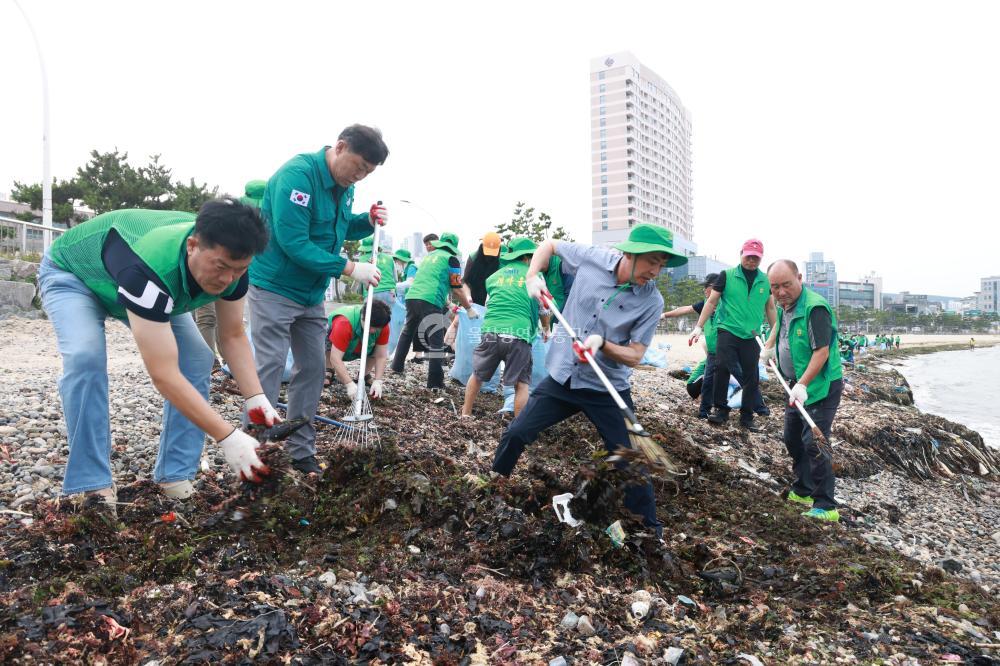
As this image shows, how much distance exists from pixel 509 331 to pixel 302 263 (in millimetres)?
2645

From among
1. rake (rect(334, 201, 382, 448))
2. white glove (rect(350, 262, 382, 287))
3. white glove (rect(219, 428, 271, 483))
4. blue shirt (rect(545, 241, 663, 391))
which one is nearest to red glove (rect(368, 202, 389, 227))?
rake (rect(334, 201, 382, 448))

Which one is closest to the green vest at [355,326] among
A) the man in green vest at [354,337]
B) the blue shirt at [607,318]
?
the man in green vest at [354,337]

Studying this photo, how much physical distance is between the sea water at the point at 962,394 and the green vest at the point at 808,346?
9.44 meters

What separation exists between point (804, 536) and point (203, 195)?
27.5m

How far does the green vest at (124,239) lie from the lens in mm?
2436

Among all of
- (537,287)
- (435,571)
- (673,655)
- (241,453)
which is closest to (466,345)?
(537,287)

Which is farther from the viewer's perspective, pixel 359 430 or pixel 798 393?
pixel 798 393

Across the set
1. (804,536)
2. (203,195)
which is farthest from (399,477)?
(203,195)

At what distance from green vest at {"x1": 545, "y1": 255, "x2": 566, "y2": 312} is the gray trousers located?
1.56m

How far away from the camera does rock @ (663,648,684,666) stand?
2184 millimetres

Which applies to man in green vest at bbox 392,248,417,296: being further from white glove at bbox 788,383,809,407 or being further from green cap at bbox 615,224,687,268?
green cap at bbox 615,224,687,268

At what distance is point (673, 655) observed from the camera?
2.20 metres

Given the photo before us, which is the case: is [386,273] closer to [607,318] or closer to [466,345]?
[466,345]

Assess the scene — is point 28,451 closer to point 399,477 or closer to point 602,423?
point 399,477
